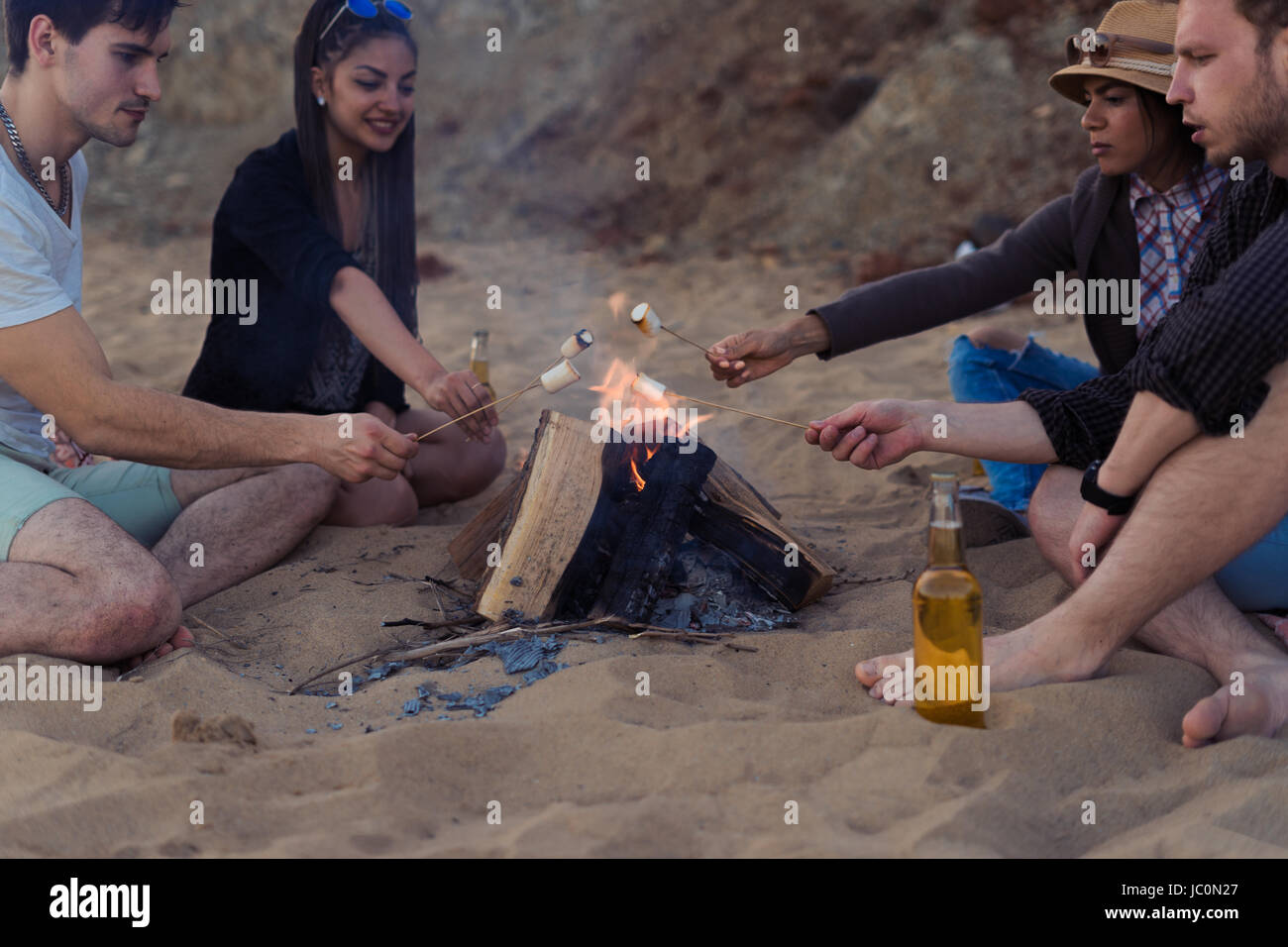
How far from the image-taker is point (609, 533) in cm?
309

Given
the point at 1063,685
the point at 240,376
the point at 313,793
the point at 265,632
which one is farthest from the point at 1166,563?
the point at 240,376

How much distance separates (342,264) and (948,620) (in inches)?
88.2

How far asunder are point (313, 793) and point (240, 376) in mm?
2064

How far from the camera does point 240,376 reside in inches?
152

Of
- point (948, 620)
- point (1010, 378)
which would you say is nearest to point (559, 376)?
point (948, 620)

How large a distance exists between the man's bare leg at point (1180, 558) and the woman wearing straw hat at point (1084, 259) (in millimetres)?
892

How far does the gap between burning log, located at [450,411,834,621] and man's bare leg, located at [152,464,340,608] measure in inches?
31.8

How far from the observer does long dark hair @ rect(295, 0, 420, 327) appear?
3.71m

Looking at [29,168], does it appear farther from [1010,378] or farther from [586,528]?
[1010,378]

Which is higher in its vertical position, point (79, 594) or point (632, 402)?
point (632, 402)

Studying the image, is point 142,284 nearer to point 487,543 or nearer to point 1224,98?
point 487,543

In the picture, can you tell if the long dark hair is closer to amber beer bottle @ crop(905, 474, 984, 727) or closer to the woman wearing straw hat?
the woman wearing straw hat

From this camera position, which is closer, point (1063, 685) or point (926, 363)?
point (1063, 685)

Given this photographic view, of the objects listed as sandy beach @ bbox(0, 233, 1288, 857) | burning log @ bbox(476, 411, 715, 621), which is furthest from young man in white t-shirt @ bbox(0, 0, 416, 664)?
burning log @ bbox(476, 411, 715, 621)
